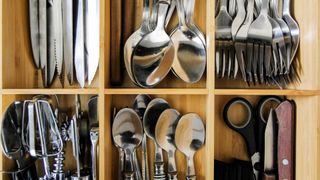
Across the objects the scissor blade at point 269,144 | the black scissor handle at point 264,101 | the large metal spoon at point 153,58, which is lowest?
the scissor blade at point 269,144

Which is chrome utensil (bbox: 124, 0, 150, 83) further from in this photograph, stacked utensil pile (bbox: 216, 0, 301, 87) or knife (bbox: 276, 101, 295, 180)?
knife (bbox: 276, 101, 295, 180)

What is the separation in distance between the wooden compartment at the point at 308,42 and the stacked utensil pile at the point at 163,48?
8.4 inches

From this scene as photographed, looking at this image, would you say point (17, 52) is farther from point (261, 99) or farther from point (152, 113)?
point (261, 99)

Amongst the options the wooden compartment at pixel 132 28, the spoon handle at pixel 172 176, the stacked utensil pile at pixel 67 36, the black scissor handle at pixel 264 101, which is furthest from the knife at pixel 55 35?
the black scissor handle at pixel 264 101

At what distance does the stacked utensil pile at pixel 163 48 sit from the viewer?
70cm

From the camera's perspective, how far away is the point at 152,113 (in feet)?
2.43

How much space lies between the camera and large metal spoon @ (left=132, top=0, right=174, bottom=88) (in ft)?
2.28

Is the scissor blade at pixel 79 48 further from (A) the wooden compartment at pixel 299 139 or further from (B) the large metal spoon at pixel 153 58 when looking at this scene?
(A) the wooden compartment at pixel 299 139

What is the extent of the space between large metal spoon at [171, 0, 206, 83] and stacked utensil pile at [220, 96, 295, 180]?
4.6 inches

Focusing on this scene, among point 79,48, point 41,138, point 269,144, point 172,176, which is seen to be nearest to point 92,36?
point 79,48

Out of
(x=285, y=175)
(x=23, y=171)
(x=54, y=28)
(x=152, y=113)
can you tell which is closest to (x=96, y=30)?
(x=54, y=28)

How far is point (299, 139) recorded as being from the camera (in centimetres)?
69

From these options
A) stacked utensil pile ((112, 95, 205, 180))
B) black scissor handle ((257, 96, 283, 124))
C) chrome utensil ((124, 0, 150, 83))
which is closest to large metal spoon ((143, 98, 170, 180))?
stacked utensil pile ((112, 95, 205, 180))

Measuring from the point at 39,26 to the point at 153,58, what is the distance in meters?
0.28
